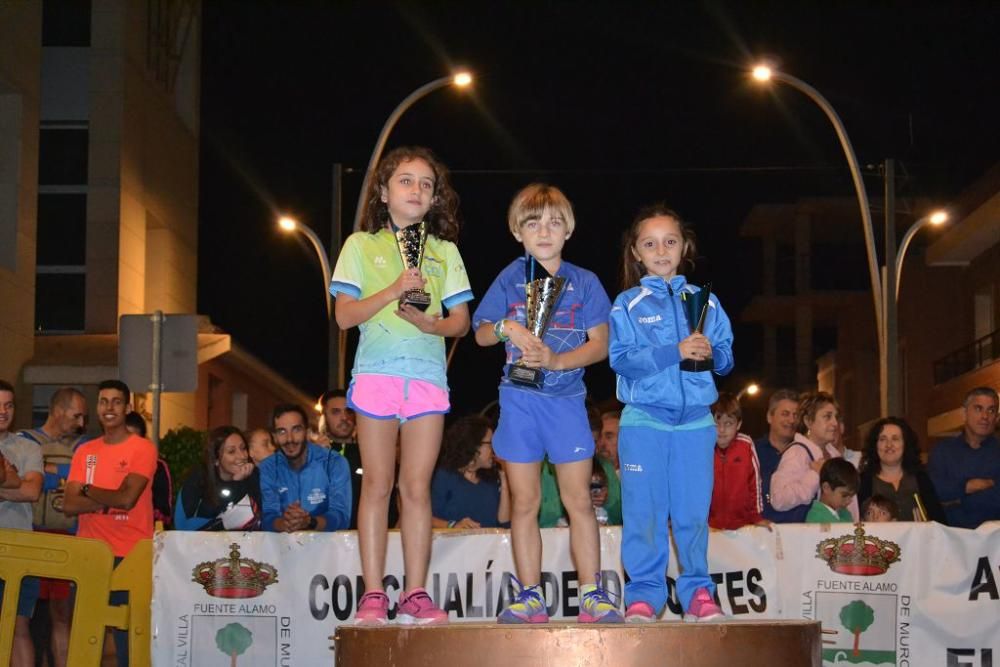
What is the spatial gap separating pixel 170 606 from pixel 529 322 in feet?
11.4

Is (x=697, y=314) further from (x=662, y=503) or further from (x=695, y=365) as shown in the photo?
(x=662, y=503)

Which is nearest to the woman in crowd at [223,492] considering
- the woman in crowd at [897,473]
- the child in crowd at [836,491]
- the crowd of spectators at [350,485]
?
the crowd of spectators at [350,485]

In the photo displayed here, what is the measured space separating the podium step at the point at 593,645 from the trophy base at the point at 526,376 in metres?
1.24

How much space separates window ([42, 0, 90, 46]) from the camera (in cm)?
3011

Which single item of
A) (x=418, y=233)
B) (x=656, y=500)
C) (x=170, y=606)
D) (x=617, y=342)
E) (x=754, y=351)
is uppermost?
(x=754, y=351)

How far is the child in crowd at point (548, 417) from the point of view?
6.58 metres

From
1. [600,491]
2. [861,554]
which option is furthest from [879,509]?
[600,491]

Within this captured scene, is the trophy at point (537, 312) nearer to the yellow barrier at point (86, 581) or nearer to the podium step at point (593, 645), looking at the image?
the podium step at point (593, 645)

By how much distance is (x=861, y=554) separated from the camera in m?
8.61

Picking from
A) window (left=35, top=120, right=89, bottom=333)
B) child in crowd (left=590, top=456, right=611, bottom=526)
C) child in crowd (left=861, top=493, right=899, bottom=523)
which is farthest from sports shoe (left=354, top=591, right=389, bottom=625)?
window (left=35, top=120, right=89, bottom=333)

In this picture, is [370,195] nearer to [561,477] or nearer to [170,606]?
[561,477]

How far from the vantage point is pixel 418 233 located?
21.5 ft

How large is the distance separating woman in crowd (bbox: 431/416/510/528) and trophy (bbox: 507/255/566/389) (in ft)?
11.7

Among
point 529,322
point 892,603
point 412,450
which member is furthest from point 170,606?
point 892,603
